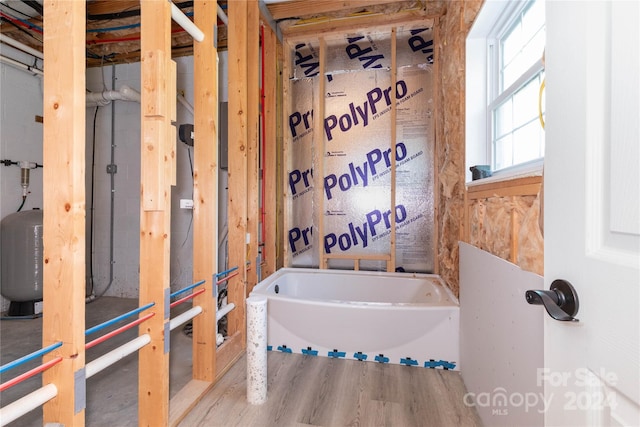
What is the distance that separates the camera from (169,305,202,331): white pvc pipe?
147 cm

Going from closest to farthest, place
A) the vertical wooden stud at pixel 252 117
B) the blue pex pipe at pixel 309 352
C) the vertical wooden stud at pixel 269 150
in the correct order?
the blue pex pipe at pixel 309 352
the vertical wooden stud at pixel 252 117
the vertical wooden stud at pixel 269 150

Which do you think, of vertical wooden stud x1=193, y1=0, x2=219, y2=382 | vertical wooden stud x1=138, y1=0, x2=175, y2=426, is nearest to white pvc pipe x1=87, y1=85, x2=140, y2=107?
vertical wooden stud x1=193, y1=0, x2=219, y2=382

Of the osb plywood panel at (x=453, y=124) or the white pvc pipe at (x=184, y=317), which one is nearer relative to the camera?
the white pvc pipe at (x=184, y=317)

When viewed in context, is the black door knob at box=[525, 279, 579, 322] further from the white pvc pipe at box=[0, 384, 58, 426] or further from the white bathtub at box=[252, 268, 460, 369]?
the white bathtub at box=[252, 268, 460, 369]

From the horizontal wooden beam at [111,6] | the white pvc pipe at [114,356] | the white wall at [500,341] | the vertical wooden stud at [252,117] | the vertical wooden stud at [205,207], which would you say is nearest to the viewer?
the white wall at [500,341]

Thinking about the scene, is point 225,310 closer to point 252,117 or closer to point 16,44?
point 252,117

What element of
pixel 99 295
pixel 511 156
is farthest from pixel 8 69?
pixel 511 156

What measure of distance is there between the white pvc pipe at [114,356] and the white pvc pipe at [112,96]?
2715 mm

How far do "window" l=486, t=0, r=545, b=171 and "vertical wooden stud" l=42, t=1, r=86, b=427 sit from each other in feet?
5.79

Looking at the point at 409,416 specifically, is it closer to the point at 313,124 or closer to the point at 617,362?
the point at 617,362

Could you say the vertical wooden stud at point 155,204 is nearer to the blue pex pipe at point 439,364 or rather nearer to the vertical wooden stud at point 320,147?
the blue pex pipe at point 439,364

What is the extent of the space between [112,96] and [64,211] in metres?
2.84

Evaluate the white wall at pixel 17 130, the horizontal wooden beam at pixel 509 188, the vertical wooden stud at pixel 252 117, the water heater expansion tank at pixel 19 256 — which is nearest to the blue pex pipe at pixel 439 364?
the horizontal wooden beam at pixel 509 188

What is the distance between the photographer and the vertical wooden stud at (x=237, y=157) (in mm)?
2025
